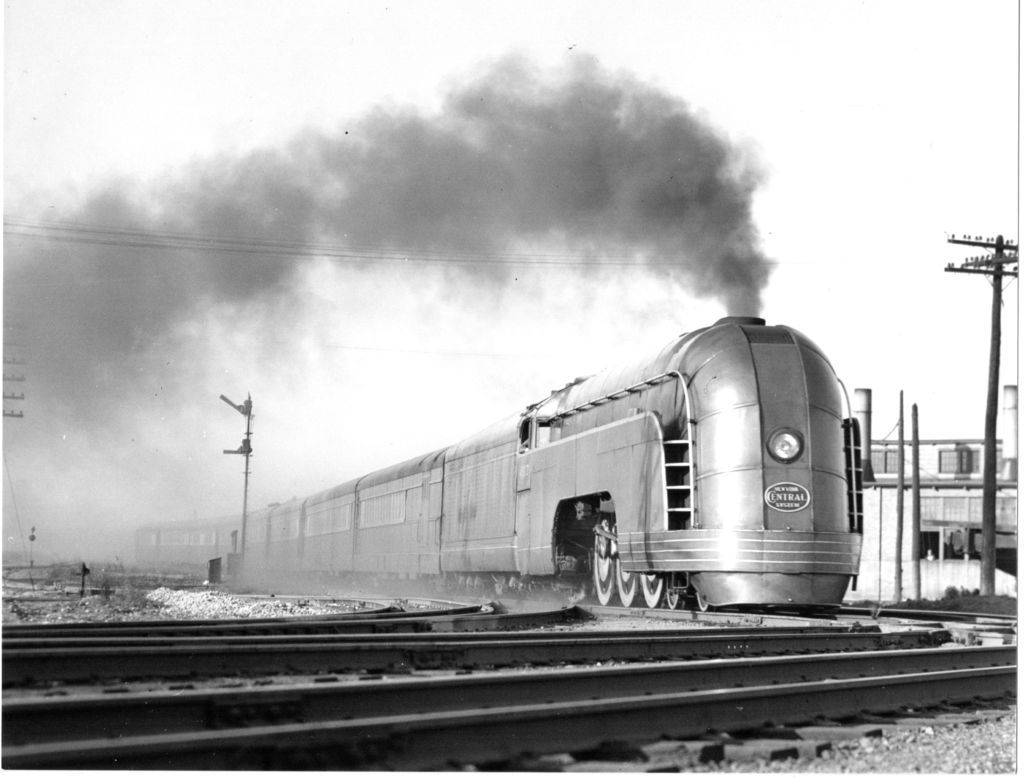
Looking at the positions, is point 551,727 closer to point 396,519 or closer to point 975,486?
point 396,519

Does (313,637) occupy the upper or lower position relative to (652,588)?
lower

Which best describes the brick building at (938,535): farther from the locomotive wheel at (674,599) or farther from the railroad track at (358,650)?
the railroad track at (358,650)

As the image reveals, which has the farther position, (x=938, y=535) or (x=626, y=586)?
(x=938, y=535)

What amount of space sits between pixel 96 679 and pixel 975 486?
133 ft

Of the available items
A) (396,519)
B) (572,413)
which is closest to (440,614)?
(572,413)

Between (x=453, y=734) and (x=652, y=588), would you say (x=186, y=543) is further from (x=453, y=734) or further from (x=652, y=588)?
(x=453, y=734)

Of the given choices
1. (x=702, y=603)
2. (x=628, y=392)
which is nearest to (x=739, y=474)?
(x=702, y=603)

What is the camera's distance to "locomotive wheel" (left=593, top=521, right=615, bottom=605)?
50.9 ft

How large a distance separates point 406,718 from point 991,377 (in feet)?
82.3

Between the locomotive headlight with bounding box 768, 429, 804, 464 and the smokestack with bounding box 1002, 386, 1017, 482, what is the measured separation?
116 ft

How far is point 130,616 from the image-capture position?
14062 mm

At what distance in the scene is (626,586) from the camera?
48.7ft

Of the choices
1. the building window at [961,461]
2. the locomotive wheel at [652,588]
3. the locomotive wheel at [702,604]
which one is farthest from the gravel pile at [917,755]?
the building window at [961,461]

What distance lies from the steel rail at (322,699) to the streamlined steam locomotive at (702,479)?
15.0ft
